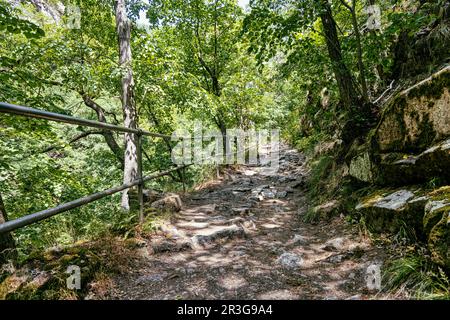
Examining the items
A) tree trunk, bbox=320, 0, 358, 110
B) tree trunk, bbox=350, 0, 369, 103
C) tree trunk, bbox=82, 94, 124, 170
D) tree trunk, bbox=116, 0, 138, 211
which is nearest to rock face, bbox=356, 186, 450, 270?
tree trunk, bbox=350, 0, 369, 103

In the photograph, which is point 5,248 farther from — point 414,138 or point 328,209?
point 414,138

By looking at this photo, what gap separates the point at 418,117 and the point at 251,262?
93.5 inches

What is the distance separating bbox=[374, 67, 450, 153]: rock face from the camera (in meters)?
2.55

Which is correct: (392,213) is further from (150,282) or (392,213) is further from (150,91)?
(150,91)

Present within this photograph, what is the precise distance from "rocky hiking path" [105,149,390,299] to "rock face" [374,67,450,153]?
1212mm

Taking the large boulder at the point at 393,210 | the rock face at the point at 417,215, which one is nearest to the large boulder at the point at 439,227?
the rock face at the point at 417,215

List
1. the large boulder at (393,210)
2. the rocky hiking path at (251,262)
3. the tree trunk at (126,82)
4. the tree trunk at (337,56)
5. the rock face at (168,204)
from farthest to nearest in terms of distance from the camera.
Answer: the tree trunk at (126,82)
the tree trunk at (337,56)
the rock face at (168,204)
the large boulder at (393,210)
the rocky hiking path at (251,262)

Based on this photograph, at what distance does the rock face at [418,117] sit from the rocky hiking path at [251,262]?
47.7 inches

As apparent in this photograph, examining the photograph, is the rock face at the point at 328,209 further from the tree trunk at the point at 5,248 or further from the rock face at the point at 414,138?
the tree trunk at the point at 5,248

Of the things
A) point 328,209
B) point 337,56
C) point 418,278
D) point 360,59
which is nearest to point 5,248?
point 418,278

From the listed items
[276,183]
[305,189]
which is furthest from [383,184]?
[276,183]

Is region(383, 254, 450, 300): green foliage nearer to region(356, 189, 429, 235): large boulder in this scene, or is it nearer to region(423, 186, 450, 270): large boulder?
region(423, 186, 450, 270): large boulder

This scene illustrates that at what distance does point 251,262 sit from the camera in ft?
8.75

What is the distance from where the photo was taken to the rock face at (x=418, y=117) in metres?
2.55
